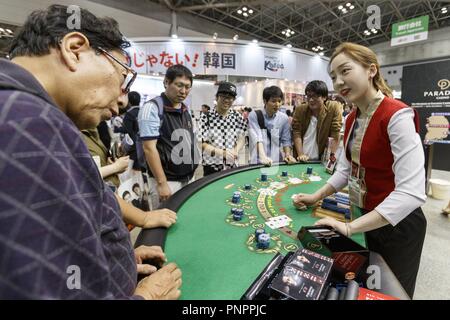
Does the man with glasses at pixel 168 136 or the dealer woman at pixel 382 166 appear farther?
the man with glasses at pixel 168 136

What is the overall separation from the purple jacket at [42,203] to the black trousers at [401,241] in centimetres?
124

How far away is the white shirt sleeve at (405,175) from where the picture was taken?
984 millimetres

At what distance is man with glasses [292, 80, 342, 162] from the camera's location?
9.37 feet

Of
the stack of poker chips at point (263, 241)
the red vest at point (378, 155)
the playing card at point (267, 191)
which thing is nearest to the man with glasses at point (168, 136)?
the playing card at point (267, 191)

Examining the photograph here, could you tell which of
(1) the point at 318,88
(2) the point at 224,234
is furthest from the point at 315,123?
(2) the point at 224,234

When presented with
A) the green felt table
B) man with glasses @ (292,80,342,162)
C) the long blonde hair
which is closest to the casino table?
the green felt table

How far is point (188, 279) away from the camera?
849mm

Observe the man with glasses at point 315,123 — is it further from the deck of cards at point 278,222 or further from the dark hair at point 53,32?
the dark hair at point 53,32

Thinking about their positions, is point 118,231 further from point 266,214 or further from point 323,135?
point 323,135

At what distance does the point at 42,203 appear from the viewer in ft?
1.25

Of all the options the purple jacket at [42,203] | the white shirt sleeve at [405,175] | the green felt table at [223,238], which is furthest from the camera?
the white shirt sleeve at [405,175]

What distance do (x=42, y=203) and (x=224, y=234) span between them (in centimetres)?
90

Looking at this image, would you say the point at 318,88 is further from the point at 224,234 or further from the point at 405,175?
the point at 224,234
